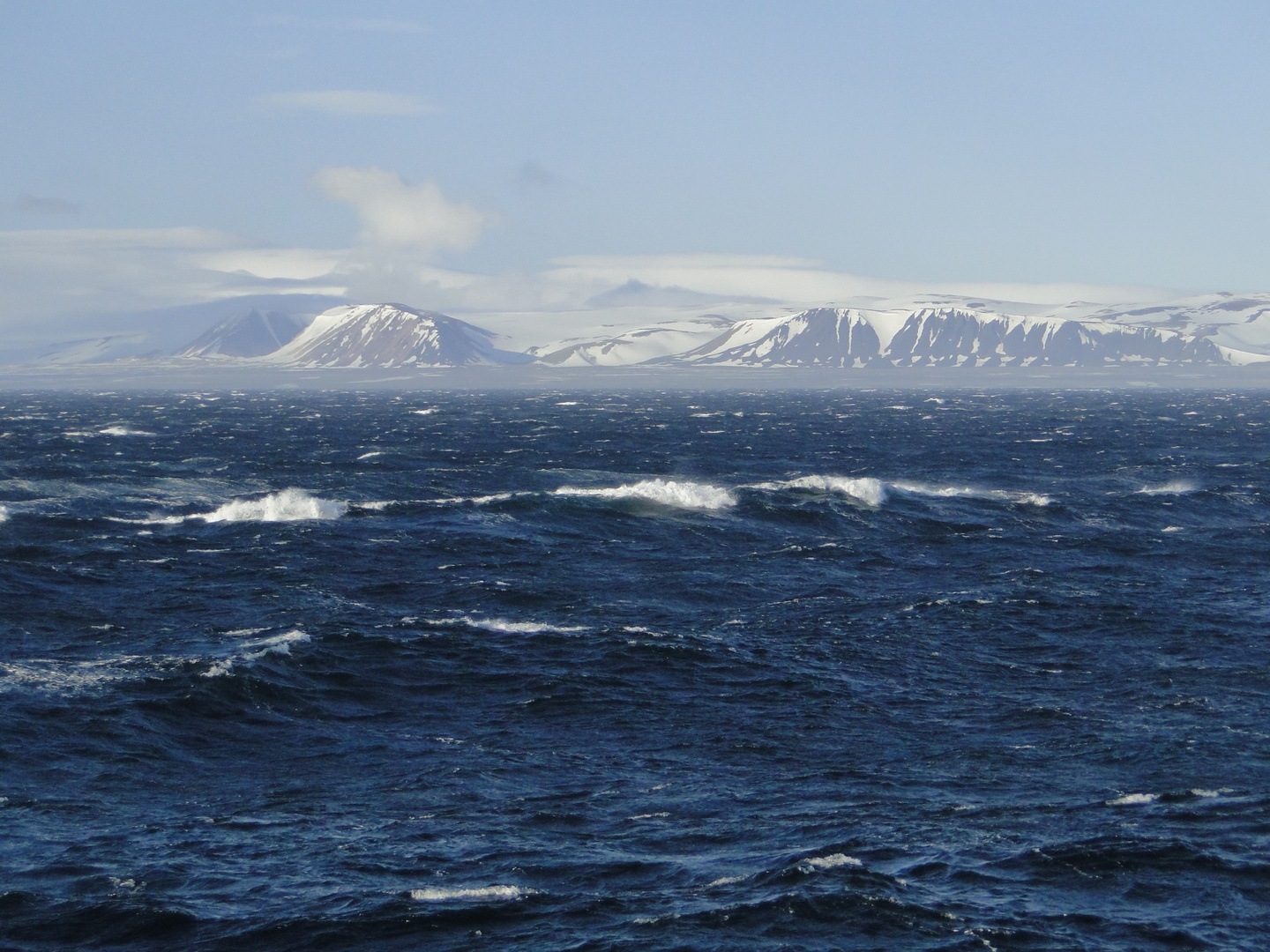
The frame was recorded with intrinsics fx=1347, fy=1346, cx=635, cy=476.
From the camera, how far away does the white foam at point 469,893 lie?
26.6m

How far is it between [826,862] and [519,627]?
26636 mm

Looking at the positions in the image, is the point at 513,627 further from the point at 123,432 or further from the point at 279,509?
the point at 123,432

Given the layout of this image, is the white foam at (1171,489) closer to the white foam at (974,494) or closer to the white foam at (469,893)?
the white foam at (974,494)

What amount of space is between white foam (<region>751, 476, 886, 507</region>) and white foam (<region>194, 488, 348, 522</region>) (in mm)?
32352

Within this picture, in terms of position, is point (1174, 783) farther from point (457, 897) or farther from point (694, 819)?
point (457, 897)

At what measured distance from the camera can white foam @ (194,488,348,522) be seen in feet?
275

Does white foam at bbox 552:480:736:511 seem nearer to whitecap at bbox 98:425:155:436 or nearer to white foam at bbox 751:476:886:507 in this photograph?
white foam at bbox 751:476:886:507

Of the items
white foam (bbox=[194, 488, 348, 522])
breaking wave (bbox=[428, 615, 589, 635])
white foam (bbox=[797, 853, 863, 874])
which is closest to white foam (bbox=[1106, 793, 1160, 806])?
white foam (bbox=[797, 853, 863, 874])

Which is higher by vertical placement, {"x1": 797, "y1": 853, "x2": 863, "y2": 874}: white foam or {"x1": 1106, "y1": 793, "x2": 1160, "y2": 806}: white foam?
{"x1": 797, "y1": 853, "x2": 863, "y2": 874}: white foam

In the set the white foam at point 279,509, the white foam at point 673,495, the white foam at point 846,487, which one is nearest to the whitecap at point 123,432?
the white foam at point 279,509

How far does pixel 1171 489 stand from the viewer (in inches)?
4077

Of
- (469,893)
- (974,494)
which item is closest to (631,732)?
(469,893)

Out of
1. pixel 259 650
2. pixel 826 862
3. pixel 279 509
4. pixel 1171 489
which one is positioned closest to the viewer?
pixel 826 862

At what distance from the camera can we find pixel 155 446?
6097 inches
